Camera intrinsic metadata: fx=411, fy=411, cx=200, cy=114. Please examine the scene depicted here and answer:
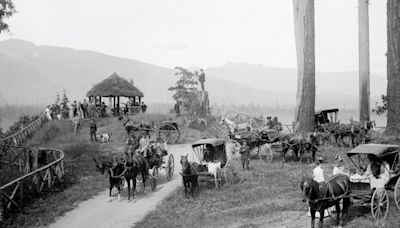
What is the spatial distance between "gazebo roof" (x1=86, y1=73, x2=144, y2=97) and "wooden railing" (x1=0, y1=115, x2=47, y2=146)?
514 cm

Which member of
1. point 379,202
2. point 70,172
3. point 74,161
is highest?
point 379,202

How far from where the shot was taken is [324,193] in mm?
9938

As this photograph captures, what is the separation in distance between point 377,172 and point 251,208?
12.6 ft

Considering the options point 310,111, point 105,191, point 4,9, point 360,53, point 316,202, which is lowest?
point 105,191

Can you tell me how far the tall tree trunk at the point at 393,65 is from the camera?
1720 cm

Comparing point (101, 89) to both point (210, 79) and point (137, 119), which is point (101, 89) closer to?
point (137, 119)

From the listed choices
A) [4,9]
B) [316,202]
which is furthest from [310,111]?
[4,9]

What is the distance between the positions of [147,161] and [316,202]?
28.1ft

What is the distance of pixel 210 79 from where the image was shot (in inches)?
5153

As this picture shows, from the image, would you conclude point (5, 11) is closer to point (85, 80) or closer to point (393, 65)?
point (393, 65)

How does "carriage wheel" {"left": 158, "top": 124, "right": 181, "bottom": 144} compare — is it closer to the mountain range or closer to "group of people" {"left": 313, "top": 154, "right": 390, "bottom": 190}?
"group of people" {"left": 313, "top": 154, "right": 390, "bottom": 190}

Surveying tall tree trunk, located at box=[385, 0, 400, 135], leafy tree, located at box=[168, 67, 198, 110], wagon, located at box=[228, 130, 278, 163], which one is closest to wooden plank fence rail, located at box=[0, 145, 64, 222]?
wagon, located at box=[228, 130, 278, 163]

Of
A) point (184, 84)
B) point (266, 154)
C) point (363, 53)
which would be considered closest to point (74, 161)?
point (266, 154)

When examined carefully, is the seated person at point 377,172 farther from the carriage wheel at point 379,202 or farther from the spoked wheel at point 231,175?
the spoked wheel at point 231,175
